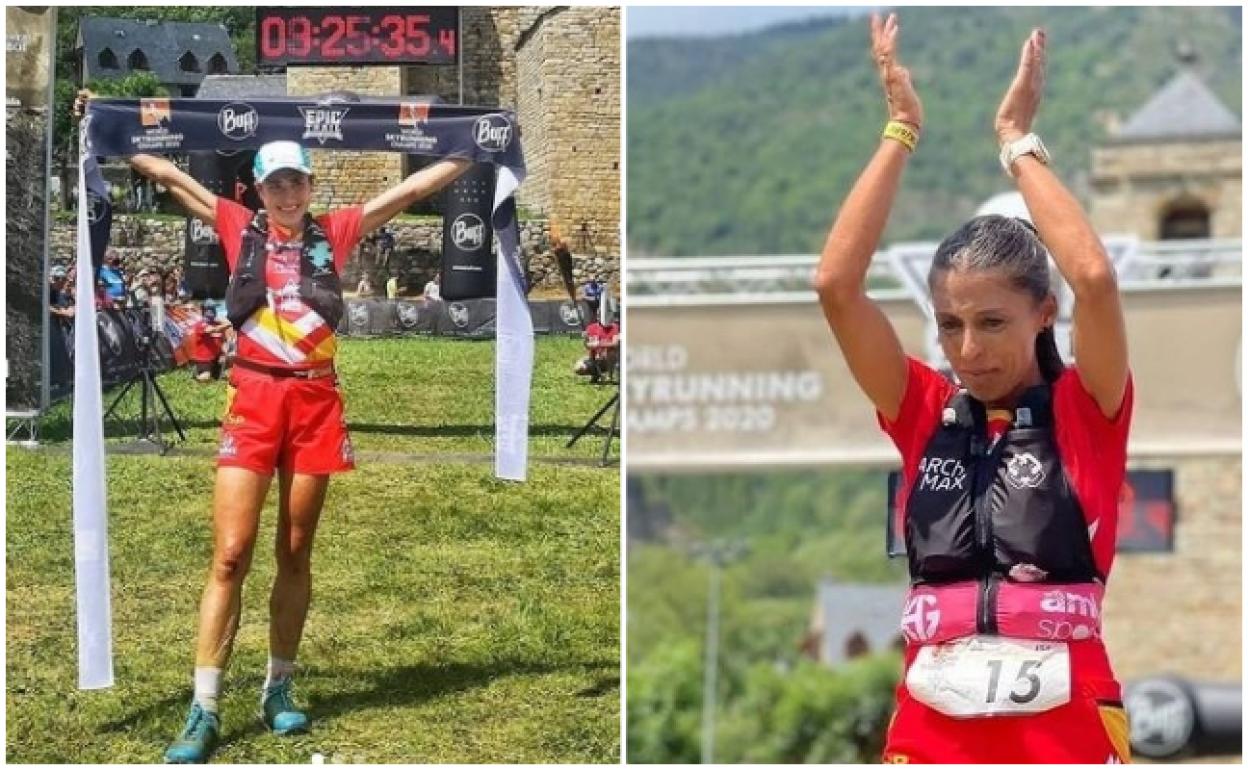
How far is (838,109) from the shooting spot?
546 feet

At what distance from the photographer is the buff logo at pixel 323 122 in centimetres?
823

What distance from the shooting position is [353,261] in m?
8.26

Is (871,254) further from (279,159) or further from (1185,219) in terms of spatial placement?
(1185,219)

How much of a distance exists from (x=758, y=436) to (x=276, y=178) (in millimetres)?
66140

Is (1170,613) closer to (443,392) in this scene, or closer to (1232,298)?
(1232,298)

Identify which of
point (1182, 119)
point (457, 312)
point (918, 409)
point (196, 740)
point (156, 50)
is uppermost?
point (1182, 119)

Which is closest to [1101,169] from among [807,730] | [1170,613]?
[1170,613]

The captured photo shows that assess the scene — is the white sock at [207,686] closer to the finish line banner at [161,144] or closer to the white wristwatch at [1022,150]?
the finish line banner at [161,144]

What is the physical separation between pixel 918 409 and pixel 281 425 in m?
3.30

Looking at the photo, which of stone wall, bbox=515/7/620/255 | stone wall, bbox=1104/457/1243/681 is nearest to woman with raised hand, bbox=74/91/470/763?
stone wall, bbox=515/7/620/255

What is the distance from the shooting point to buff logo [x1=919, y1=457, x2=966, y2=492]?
195 inches

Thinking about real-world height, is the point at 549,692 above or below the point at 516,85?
below

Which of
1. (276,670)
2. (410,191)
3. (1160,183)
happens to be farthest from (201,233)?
(1160,183)

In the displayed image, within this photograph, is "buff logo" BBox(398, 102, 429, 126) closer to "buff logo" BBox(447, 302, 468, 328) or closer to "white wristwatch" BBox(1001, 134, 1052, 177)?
"buff logo" BBox(447, 302, 468, 328)
